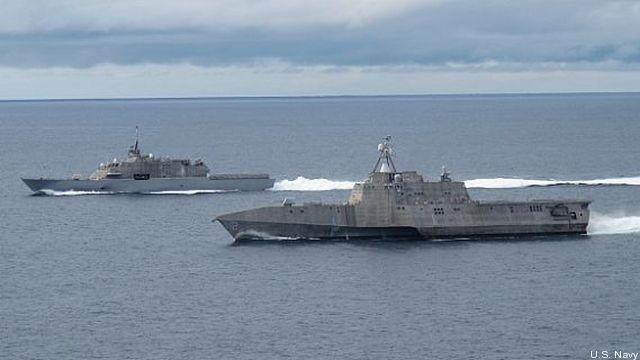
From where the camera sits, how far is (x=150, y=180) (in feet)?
473

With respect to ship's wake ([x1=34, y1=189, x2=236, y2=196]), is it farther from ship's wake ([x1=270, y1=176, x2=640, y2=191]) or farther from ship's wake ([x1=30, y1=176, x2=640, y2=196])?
ship's wake ([x1=270, y1=176, x2=640, y2=191])

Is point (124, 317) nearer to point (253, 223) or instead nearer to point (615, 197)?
point (253, 223)

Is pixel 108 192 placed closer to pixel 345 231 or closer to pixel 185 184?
pixel 185 184

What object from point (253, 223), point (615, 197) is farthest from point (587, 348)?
point (615, 197)

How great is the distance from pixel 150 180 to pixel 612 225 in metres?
59.1

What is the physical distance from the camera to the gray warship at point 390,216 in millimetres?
100250

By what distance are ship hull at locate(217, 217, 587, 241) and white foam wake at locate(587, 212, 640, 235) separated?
25.7 feet

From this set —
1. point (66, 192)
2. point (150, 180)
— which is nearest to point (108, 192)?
point (66, 192)

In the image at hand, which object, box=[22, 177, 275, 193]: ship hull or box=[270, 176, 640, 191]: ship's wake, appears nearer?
box=[270, 176, 640, 191]: ship's wake

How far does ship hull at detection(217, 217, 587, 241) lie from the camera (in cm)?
10044

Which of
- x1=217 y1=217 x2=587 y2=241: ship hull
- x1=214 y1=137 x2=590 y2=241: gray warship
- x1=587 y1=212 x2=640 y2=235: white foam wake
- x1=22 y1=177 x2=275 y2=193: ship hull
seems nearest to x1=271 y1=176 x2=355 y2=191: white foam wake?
x1=22 y1=177 x2=275 y2=193: ship hull

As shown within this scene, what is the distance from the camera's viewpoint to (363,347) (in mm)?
66688

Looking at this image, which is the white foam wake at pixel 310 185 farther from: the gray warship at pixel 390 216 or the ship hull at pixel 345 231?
the ship hull at pixel 345 231

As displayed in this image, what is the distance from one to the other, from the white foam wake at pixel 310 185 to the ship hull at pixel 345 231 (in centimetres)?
4074
